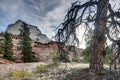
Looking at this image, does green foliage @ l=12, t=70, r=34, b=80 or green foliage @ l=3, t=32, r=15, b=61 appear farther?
green foliage @ l=3, t=32, r=15, b=61

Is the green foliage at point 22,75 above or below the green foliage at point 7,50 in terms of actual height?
below

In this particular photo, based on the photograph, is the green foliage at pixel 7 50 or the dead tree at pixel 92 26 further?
the green foliage at pixel 7 50

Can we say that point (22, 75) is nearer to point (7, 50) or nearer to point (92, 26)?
point (92, 26)

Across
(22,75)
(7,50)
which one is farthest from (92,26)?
(7,50)

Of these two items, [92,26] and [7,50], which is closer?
[92,26]

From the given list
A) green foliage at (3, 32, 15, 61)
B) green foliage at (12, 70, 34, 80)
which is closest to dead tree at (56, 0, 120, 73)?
green foliage at (12, 70, 34, 80)

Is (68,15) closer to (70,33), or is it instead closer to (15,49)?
(70,33)

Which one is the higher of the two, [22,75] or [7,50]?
[7,50]

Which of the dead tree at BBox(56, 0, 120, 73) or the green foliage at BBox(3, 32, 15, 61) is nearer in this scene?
the dead tree at BBox(56, 0, 120, 73)

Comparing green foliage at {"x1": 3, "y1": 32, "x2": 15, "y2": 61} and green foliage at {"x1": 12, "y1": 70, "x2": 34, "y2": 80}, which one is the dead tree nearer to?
green foliage at {"x1": 12, "y1": 70, "x2": 34, "y2": 80}

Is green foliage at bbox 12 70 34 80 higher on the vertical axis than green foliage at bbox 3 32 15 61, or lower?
lower

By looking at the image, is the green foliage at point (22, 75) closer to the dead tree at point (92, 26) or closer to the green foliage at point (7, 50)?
the dead tree at point (92, 26)

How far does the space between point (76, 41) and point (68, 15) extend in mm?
1676

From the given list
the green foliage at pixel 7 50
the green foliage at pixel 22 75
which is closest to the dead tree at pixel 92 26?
the green foliage at pixel 22 75
